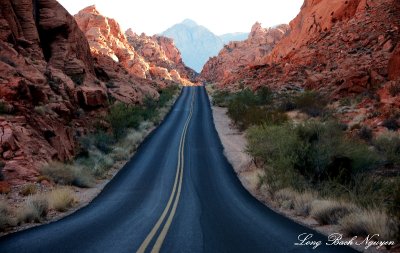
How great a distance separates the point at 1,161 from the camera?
1538cm

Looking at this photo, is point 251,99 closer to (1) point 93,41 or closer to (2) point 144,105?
(2) point 144,105

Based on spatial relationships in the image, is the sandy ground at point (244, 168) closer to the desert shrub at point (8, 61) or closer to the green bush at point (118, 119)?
the green bush at point (118, 119)

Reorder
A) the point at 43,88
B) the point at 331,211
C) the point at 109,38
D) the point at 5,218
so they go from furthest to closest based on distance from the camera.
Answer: the point at 109,38 < the point at 43,88 < the point at 5,218 < the point at 331,211

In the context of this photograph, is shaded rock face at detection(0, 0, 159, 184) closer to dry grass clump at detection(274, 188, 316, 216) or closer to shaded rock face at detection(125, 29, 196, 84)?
dry grass clump at detection(274, 188, 316, 216)

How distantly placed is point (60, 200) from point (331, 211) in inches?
346

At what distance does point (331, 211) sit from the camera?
34.0 feet

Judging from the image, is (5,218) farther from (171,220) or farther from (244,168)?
(244,168)

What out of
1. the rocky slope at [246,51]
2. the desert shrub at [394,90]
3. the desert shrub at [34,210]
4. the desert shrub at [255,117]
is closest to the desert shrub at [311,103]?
the desert shrub at [255,117]

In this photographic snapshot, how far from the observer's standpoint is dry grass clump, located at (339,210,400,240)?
7.68 meters

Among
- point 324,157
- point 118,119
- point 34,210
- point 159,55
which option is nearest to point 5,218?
point 34,210

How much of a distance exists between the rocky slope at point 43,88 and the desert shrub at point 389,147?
15136 mm

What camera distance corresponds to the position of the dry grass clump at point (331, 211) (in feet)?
33.1

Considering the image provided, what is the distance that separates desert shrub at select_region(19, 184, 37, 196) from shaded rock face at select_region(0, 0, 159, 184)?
841 millimetres

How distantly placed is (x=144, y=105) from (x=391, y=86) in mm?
28504
